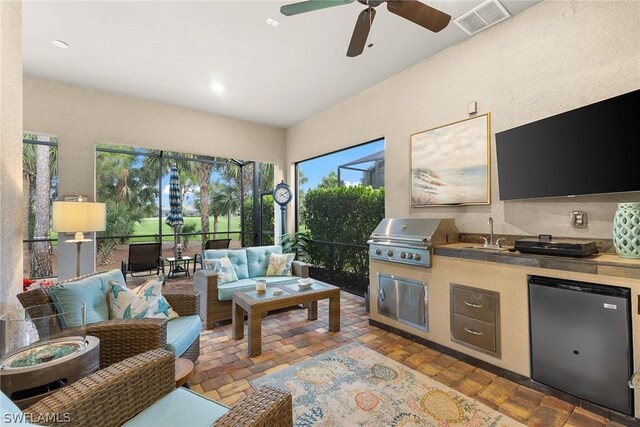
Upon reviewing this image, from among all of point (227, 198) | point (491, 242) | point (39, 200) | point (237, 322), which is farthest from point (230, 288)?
point (39, 200)

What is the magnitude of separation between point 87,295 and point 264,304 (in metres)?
1.33

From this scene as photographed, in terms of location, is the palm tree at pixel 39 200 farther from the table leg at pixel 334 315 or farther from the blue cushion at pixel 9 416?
the blue cushion at pixel 9 416

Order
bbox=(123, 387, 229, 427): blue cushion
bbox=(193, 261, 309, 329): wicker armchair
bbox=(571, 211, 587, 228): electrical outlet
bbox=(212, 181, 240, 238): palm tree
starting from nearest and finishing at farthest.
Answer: bbox=(123, 387, 229, 427): blue cushion < bbox=(571, 211, 587, 228): electrical outlet < bbox=(193, 261, 309, 329): wicker armchair < bbox=(212, 181, 240, 238): palm tree

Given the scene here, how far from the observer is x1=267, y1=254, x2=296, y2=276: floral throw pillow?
388 centimetres

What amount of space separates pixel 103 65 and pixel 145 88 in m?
0.61

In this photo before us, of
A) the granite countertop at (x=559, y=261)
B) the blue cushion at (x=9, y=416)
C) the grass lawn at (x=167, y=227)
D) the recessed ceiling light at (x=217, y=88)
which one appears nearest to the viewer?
the blue cushion at (x=9, y=416)

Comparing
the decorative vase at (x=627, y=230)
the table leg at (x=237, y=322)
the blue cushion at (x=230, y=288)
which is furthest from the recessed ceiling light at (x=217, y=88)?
the decorative vase at (x=627, y=230)

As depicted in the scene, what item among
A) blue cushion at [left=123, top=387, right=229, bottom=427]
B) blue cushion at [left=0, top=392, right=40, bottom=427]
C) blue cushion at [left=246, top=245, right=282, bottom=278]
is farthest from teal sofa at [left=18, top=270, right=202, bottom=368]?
blue cushion at [left=246, top=245, right=282, bottom=278]

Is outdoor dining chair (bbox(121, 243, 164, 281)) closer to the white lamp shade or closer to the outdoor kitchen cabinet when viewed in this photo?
the white lamp shade

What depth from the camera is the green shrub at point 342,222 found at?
14.5 feet

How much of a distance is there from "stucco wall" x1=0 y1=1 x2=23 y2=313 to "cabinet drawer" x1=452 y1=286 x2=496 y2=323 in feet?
10.5

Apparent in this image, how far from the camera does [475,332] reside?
237 centimetres

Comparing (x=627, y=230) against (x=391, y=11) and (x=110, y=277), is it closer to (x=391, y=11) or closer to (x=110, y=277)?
(x=391, y=11)

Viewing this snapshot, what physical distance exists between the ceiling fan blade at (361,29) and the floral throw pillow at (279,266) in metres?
2.70
